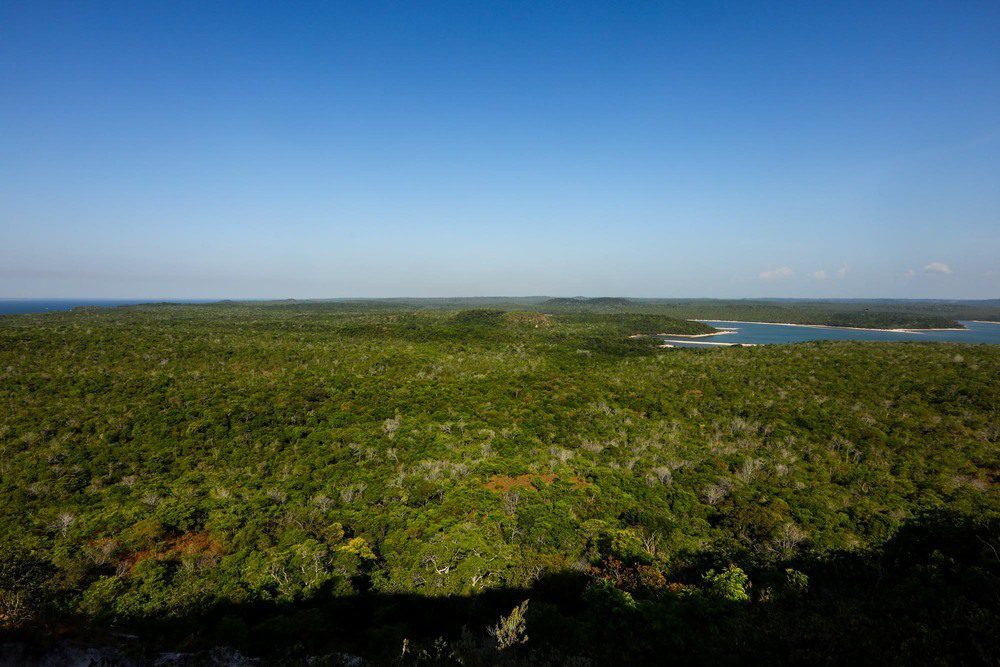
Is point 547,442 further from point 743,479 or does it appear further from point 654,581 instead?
point 654,581

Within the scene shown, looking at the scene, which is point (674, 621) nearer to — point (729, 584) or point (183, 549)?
point (729, 584)

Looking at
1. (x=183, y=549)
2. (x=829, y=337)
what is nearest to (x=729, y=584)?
(x=183, y=549)

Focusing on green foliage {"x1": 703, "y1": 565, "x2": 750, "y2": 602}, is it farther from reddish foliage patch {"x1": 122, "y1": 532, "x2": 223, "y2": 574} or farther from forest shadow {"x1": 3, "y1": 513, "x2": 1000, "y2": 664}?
reddish foliage patch {"x1": 122, "y1": 532, "x2": 223, "y2": 574}

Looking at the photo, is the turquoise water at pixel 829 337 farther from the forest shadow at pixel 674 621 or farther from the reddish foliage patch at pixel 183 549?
the reddish foliage patch at pixel 183 549

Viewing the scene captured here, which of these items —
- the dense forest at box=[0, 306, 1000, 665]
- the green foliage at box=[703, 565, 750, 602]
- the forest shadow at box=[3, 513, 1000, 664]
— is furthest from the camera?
the green foliage at box=[703, 565, 750, 602]

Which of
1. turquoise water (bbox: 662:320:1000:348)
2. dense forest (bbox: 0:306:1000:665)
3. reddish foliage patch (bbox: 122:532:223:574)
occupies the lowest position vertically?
reddish foliage patch (bbox: 122:532:223:574)

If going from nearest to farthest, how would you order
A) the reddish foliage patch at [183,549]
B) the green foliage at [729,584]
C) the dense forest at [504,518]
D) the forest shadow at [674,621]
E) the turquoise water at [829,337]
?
the forest shadow at [674,621]
the dense forest at [504,518]
the green foliage at [729,584]
the reddish foliage patch at [183,549]
the turquoise water at [829,337]

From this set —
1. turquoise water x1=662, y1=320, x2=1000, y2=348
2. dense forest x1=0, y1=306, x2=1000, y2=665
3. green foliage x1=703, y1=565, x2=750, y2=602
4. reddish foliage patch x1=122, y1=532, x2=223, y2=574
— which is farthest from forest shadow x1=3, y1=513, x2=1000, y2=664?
turquoise water x1=662, y1=320, x2=1000, y2=348

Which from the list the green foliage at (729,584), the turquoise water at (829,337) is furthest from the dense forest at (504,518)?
the turquoise water at (829,337)

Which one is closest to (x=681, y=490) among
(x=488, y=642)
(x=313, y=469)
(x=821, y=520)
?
(x=821, y=520)
